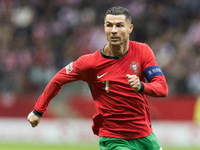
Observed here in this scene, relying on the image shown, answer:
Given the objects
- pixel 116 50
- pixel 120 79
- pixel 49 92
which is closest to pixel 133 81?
pixel 120 79

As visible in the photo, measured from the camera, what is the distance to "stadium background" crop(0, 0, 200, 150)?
1592 cm

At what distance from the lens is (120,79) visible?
255 inches

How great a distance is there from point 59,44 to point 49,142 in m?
3.74

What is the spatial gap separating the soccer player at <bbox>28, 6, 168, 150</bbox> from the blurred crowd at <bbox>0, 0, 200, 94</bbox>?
9303 millimetres

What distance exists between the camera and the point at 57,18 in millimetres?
19422

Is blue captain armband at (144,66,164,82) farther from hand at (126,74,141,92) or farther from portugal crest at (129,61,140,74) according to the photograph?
hand at (126,74,141,92)

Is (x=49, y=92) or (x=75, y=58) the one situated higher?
(x=75, y=58)

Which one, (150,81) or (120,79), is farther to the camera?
(120,79)

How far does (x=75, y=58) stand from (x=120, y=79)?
10.8 metres

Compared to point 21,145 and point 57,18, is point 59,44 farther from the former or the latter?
point 21,145

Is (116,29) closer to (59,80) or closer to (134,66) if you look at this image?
(134,66)

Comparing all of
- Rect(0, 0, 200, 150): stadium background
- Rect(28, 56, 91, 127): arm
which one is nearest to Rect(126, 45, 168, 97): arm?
Rect(28, 56, 91, 127): arm

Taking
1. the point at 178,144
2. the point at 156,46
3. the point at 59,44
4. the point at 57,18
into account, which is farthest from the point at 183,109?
the point at 57,18

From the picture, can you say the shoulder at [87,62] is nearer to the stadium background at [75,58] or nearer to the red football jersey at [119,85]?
the red football jersey at [119,85]
